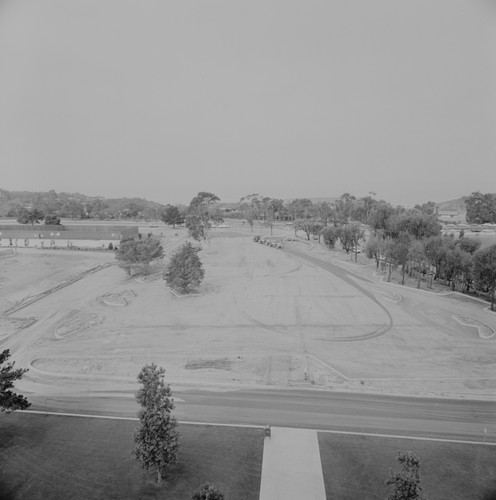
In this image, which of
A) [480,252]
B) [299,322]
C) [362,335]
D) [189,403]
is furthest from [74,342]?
[480,252]

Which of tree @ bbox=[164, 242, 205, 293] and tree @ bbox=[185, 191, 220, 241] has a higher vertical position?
tree @ bbox=[185, 191, 220, 241]

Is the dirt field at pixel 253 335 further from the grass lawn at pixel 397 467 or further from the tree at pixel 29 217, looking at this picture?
the tree at pixel 29 217

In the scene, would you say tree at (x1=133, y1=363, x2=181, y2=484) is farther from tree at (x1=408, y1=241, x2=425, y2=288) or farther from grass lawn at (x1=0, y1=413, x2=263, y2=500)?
tree at (x1=408, y1=241, x2=425, y2=288)

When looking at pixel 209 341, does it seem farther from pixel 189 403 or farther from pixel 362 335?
pixel 362 335

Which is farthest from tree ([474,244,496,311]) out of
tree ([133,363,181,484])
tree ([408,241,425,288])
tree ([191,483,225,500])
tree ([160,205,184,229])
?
tree ([160,205,184,229])

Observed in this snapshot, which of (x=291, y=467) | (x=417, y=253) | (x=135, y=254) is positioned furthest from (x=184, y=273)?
(x=417, y=253)

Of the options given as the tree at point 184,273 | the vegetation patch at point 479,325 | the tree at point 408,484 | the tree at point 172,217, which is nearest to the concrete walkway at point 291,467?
the tree at point 408,484
